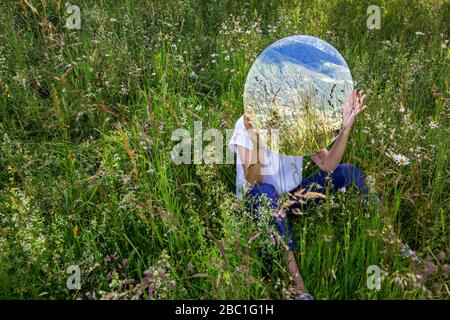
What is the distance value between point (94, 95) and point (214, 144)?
0.90m

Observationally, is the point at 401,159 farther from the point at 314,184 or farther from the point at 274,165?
the point at 274,165

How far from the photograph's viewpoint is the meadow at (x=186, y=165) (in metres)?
2.26

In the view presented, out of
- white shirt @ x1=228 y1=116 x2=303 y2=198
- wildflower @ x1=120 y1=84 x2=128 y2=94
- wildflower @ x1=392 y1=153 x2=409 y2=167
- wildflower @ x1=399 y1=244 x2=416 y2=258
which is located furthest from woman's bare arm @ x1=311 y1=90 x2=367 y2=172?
wildflower @ x1=120 y1=84 x2=128 y2=94

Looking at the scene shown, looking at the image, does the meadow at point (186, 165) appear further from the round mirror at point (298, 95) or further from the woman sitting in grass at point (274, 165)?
the round mirror at point (298, 95)

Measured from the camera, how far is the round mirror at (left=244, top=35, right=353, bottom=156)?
8.18ft

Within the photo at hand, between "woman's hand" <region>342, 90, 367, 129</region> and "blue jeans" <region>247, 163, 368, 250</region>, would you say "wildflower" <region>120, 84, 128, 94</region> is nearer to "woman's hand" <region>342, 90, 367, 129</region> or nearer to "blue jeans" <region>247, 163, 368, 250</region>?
"blue jeans" <region>247, 163, 368, 250</region>

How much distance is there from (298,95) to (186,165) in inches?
29.0

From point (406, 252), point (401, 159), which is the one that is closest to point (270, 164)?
point (401, 159)

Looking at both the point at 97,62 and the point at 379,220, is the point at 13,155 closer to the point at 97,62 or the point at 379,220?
the point at 97,62

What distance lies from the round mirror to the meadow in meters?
0.26

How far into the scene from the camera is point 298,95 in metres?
2.53

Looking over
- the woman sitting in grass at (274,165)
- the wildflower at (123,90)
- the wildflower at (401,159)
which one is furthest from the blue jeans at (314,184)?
the wildflower at (123,90)

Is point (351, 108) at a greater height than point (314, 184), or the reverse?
point (351, 108)

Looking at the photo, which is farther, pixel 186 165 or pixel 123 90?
pixel 123 90
